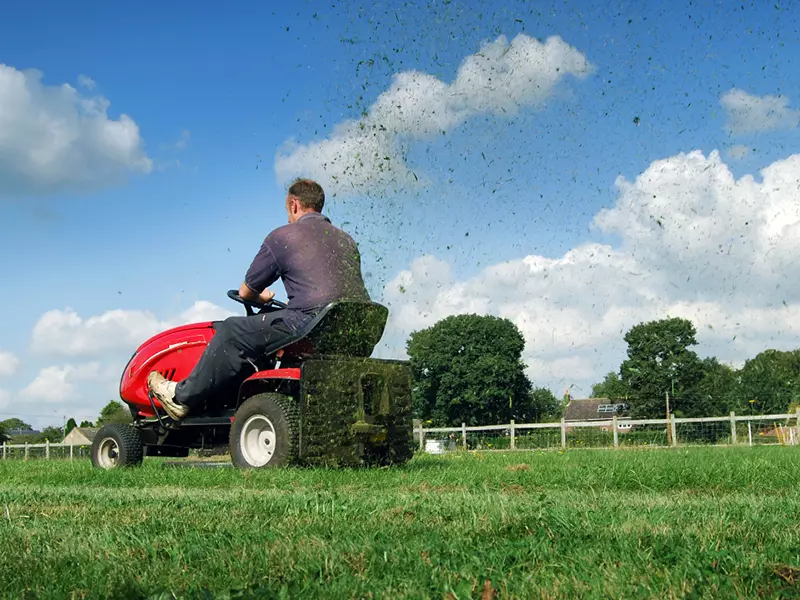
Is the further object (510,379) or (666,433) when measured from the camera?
(510,379)

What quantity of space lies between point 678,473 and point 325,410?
252 centimetres

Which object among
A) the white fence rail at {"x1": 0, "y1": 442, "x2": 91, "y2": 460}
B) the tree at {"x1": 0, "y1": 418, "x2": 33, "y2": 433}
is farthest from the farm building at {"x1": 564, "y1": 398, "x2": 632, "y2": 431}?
the tree at {"x1": 0, "y1": 418, "x2": 33, "y2": 433}

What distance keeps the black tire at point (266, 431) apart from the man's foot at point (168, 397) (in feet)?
2.39

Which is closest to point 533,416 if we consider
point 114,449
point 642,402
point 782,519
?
point 642,402

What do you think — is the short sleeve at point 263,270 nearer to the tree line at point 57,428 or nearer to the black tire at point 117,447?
the black tire at point 117,447

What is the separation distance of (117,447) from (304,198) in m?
3.24

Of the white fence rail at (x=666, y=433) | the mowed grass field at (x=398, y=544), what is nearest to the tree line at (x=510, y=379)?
the white fence rail at (x=666, y=433)

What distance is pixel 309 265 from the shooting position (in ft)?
20.1

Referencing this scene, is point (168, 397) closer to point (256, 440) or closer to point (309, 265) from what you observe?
point (256, 440)

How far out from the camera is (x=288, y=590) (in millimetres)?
2055

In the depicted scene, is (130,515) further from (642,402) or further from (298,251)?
(642,402)

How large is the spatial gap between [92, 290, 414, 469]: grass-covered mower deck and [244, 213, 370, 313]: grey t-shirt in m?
0.18

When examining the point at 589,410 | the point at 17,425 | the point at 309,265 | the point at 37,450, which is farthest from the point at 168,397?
the point at 17,425

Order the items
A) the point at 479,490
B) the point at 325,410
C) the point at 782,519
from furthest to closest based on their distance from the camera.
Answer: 1. the point at 325,410
2. the point at 479,490
3. the point at 782,519
